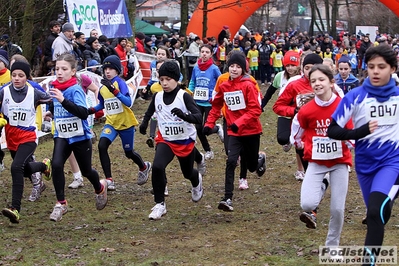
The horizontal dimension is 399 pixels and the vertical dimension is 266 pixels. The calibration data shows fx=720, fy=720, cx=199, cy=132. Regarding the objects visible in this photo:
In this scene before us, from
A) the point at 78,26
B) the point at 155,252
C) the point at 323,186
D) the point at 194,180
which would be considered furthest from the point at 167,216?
the point at 78,26

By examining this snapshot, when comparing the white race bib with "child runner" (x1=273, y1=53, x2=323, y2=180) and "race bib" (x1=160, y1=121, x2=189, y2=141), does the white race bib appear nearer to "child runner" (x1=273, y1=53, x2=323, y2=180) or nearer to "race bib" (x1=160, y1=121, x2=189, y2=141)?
"child runner" (x1=273, y1=53, x2=323, y2=180)

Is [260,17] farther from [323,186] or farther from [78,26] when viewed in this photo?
[323,186]

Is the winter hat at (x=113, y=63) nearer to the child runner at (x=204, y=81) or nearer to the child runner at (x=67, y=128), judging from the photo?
the child runner at (x=67, y=128)

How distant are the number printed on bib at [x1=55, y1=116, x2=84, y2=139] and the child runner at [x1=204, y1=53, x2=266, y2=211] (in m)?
1.55

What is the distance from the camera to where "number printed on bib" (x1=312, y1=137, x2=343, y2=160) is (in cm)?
666

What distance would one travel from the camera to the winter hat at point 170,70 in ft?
26.8

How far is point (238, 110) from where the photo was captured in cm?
916

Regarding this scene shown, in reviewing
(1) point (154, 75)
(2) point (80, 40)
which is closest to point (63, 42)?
(2) point (80, 40)

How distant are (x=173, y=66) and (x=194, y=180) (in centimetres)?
150

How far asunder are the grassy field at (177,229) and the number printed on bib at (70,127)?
1044 millimetres

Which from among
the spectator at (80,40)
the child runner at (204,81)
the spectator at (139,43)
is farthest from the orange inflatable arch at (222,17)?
the child runner at (204,81)

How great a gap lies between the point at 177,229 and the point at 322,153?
2.14 meters

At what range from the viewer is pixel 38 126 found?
9.04 m

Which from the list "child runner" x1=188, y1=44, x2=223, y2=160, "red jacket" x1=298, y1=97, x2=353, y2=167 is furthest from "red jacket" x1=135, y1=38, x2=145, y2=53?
"red jacket" x1=298, y1=97, x2=353, y2=167
